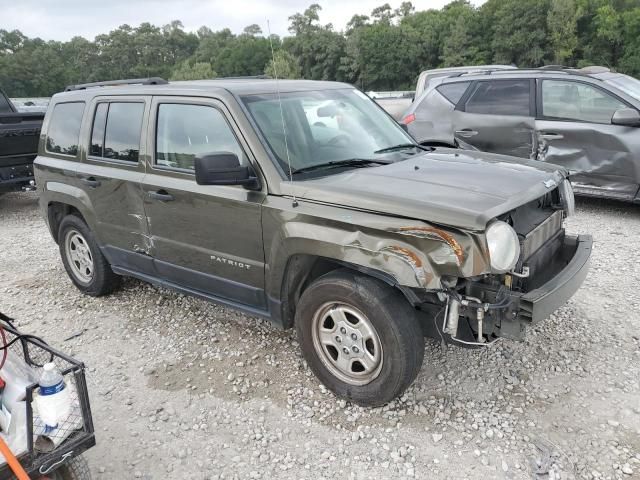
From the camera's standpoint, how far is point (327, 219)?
2.98 m

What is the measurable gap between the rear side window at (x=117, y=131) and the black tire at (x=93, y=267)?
2.57ft

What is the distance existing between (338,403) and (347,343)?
1.42 feet

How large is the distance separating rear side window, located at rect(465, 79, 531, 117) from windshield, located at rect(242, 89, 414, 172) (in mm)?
3446

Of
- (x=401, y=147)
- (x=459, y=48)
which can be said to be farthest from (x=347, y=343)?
(x=459, y=48)

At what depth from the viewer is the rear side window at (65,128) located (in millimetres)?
4676

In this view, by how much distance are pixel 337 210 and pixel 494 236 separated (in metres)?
0.86

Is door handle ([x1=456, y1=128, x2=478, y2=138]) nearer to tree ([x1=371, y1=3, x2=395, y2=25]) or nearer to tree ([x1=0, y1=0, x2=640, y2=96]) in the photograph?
tree ([x1=0, y1=0, x2=640, y2=96])

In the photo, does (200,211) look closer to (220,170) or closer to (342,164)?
(220,170)

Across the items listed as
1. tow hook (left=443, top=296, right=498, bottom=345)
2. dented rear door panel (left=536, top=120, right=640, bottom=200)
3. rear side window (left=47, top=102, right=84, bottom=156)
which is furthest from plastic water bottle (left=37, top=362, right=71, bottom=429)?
dented rear door panel (left=536, top=120, right=640, bottom=200)

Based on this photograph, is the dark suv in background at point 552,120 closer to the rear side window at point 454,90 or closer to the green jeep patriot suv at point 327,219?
the rear side window at point 454,90

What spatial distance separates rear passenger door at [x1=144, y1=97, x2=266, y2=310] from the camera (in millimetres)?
3434

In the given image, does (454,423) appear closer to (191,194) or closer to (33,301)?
(191,194)

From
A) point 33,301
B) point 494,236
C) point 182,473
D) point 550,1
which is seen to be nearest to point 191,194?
point 182,473

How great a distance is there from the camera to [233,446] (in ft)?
9.78
